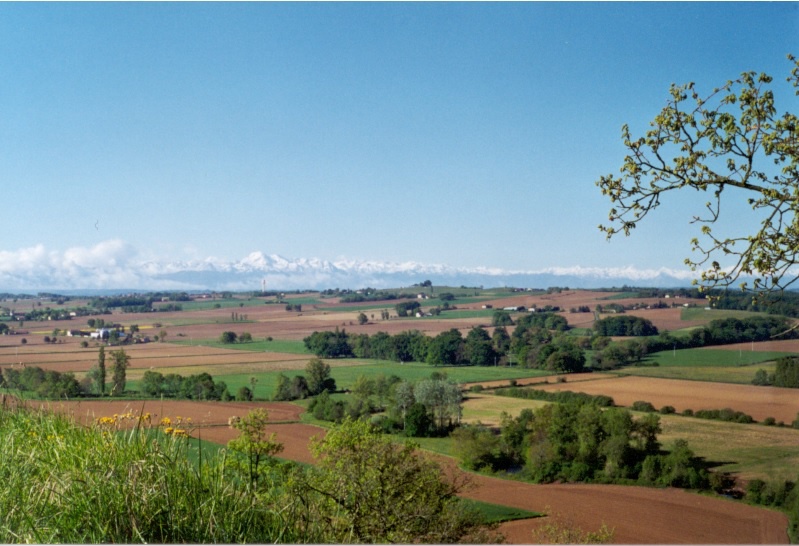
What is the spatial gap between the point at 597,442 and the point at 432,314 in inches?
147

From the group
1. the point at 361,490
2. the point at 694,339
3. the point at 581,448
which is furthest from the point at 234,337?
the point at 694,339

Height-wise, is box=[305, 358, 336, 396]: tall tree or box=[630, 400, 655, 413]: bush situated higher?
box=[305, 358, 336, 396]: tall tree

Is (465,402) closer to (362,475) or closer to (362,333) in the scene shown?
(362,333)

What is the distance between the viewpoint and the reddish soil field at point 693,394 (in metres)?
8.36

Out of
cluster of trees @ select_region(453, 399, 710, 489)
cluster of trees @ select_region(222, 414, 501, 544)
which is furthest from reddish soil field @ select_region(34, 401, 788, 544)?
cluster of trees @ select_region(222, 414, 501, 544)

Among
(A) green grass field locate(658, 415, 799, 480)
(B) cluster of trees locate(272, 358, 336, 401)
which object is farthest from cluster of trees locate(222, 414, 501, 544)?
(A) green grass field locate(658, 415, 799, 480)

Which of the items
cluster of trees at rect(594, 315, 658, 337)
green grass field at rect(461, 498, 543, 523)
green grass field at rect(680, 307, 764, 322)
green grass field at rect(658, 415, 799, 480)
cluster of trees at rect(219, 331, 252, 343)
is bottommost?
green grass field at rect(461, 498, 543, 523)

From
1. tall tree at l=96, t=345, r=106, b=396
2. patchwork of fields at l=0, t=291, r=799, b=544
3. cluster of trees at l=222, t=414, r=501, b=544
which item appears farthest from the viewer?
tall tree at l=96, t=345, r=106, b=396

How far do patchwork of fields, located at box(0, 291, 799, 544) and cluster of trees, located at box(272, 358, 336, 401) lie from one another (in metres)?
0.14

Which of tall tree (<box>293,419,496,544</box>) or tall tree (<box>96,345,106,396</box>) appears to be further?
tall tree (<box>96,345,106,396</box>)

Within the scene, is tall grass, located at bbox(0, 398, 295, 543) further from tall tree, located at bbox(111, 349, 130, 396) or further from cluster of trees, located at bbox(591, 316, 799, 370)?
cluster of trees, located at bbox(591, 316, 799, 370)

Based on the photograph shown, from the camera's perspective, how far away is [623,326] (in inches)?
420

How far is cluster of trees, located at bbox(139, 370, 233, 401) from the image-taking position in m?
9.32

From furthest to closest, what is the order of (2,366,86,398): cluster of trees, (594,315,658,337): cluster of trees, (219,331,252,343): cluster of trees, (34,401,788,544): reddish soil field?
(219,331,252,343): cluster of trees
(594,315,658,337): cluster of trees
(2,366,86,398): cluster of trees
(34,401,788,544): reddish soil field
